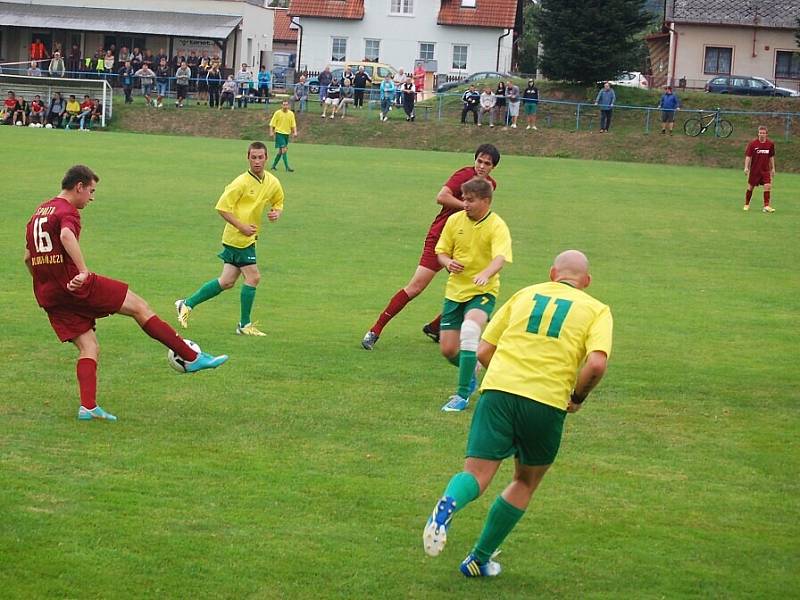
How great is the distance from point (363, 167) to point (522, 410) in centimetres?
3023

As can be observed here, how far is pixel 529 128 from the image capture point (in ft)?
159

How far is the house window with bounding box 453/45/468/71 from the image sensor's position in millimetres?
74062

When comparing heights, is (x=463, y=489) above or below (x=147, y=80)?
below

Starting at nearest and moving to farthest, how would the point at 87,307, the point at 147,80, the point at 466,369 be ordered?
the point at 87,307 < the point at 466,369 < the point at 147,80

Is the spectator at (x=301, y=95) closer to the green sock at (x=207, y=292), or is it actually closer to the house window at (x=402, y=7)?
the house window at (x=402, y=7)

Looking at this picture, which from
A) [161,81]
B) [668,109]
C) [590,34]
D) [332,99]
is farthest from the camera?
[161,81]

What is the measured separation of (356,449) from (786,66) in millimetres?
68340

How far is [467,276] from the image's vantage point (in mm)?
9781

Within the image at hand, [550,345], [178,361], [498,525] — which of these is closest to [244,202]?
[178,361]

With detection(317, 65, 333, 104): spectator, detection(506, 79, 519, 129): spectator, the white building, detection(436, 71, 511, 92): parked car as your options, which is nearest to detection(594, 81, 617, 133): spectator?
detection(506, 79, 519, 129): spectator

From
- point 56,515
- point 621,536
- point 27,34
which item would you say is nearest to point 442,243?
point 621,536

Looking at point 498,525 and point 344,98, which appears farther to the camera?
point 344,98

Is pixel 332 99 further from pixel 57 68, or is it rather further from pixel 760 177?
pixel 760 177

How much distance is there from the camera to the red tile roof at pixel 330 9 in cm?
7362
